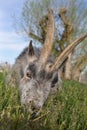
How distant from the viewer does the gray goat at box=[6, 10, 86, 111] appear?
8198 millimetres

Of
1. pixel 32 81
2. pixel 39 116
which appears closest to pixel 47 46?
pixel 32 81

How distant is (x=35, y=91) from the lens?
8328 millimetres

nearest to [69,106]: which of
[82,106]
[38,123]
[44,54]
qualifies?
[82,106]

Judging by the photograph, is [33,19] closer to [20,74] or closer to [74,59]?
[74,59]

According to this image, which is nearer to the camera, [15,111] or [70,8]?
[15,111]

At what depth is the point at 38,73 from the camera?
8984mm

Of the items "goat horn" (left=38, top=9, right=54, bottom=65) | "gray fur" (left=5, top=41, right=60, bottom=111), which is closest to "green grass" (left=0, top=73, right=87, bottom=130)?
"gray fur" (left=5, top=41, right=60, bottom=111)

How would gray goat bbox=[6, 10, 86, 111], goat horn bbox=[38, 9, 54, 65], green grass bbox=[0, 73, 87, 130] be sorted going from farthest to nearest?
goat horn bbox=[38, 9, 54, 65] → gray goat bbox=[6, 10, 86, 111] → green grass bbox=[0, 73, 87, 130]

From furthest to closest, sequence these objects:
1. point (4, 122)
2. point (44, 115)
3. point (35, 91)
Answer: point (35, 91) < point (44, 115) < point (4, 122)

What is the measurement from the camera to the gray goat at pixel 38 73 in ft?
26.9

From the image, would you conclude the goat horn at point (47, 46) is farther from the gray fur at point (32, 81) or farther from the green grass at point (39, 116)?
the green grass at point (39, 116)

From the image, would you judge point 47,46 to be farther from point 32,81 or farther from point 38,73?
point 32,81

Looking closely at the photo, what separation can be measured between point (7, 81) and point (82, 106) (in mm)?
1816

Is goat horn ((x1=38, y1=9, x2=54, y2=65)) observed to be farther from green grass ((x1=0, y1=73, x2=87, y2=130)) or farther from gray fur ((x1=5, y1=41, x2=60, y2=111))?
green grass ((x1=0, y1=73, x2=87, y2=130))
